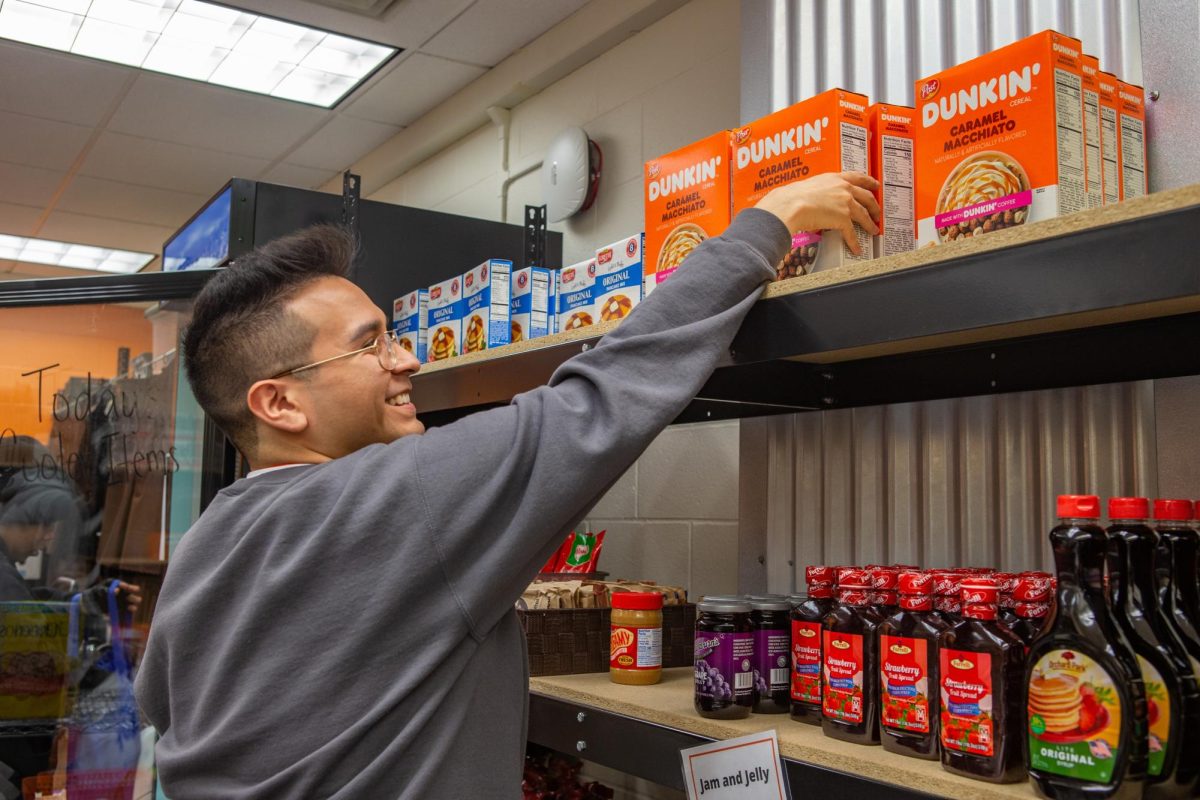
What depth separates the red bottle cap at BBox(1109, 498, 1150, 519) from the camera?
117 cm

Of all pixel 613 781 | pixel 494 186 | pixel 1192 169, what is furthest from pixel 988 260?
pixel 494 186

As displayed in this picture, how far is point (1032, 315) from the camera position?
1.12 metres

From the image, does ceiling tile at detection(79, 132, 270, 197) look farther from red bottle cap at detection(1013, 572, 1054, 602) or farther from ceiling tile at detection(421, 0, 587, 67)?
red bottle cap at detection(1013, 572, 1054, 602)

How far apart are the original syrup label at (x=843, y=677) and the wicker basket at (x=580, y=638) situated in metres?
0.52

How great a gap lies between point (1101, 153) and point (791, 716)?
879 mm

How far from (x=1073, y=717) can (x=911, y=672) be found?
0.78 feet

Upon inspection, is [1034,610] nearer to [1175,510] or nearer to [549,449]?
[1175,510]

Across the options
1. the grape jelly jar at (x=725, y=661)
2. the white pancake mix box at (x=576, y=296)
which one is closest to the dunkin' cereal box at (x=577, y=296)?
the white pancake mix box at (x=576, y=296)

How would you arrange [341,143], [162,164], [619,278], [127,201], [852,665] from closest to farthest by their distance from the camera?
[852,665] < [619,278] < [341,143] < [162,164] < [127,201]

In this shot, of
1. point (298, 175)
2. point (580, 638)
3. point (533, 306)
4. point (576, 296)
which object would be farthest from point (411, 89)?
point (580, 638)

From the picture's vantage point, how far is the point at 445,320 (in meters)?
2.55

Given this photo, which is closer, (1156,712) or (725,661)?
(1156,712)

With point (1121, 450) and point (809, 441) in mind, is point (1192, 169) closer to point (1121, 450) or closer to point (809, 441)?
point (1121, 450)

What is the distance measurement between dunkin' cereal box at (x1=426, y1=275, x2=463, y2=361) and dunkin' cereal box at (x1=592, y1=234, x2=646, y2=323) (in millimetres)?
546
